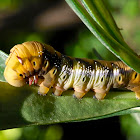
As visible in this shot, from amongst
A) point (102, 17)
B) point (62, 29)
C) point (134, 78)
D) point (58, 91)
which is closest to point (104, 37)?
point (102, 17)

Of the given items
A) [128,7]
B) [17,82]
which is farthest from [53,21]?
[17,82]

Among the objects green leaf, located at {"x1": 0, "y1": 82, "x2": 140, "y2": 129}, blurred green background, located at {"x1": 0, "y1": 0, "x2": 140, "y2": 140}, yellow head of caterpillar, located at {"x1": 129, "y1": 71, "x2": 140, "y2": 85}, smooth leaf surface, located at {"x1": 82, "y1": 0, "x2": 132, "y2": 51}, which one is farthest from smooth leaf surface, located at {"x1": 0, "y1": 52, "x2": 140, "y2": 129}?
blurred green background, located at {"x1": 0, "y1": 0, "x2": 140, "y2": 140}

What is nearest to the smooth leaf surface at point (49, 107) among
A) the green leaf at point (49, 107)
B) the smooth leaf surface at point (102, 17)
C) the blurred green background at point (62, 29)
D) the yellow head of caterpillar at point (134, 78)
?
the green leaf at point (49, 107)

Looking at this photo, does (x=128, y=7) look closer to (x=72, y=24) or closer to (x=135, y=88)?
(x=72, y=24)

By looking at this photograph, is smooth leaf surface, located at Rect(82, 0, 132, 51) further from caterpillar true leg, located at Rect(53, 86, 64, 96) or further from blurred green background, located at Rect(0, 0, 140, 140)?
blurred green background, located at Rect(0, 0, 140, 140)

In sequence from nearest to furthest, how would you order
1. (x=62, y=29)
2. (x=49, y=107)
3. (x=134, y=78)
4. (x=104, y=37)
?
(x=104, y=37)
(x=49, y=107)
(x=134, y=78)
(x=62, y=29)

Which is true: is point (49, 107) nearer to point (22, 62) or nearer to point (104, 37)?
point (22, 62)
